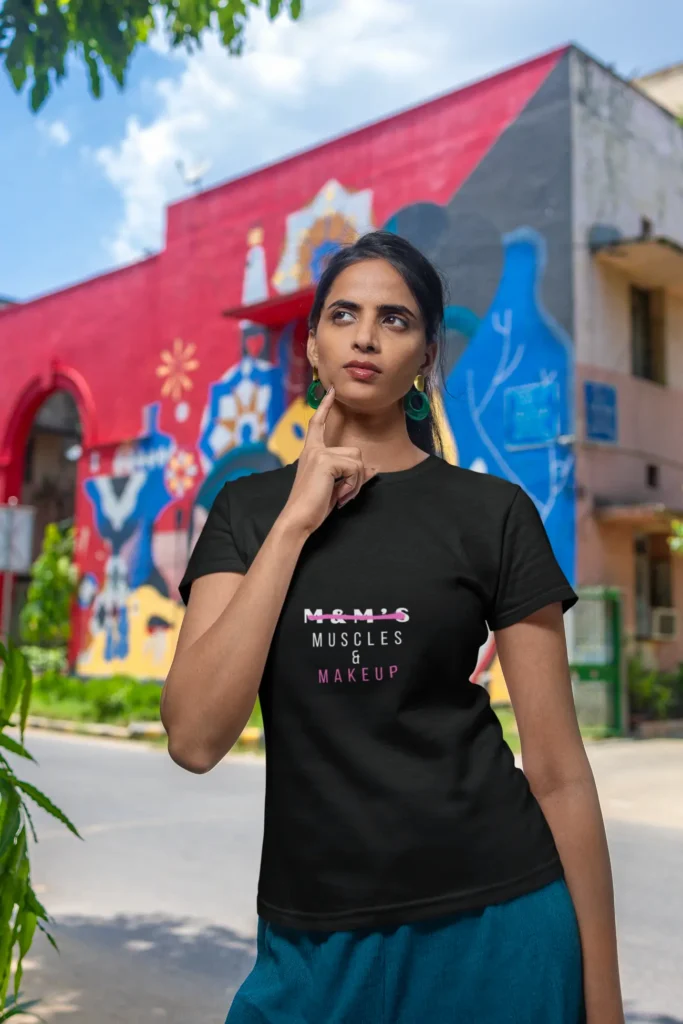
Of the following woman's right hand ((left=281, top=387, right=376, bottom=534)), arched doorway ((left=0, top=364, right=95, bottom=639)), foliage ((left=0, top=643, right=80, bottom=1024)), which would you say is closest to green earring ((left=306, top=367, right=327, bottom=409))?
woman's right hand ((left=281, top=387, right=376, bottom=534))

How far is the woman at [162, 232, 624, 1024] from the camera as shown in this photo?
4.55ft

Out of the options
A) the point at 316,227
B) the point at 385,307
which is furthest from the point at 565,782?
the point at 316,227

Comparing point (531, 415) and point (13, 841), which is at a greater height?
point (531, 415)

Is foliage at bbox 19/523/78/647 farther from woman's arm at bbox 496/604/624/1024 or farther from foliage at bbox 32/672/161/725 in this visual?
woman's arm at bbox 496/604/624/1024

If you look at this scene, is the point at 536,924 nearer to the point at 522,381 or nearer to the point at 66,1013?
the point at 66,1013

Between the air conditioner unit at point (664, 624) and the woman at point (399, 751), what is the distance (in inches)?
535

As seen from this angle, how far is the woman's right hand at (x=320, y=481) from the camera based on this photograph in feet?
4.77

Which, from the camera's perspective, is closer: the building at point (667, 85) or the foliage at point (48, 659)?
the foliage at point (48, 659)

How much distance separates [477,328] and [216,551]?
43.2 ft

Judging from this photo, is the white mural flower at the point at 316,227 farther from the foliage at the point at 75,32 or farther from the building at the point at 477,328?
the foliage at the point at 75,32

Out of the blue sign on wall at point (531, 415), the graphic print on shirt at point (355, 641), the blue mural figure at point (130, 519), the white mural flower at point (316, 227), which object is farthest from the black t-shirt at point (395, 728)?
the blue mural figure at point (130, 519)

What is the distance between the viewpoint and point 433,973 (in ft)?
4.58

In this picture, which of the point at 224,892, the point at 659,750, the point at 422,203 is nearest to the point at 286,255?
the point at 422,203

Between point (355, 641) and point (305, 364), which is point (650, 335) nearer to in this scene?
point (305, 364)
